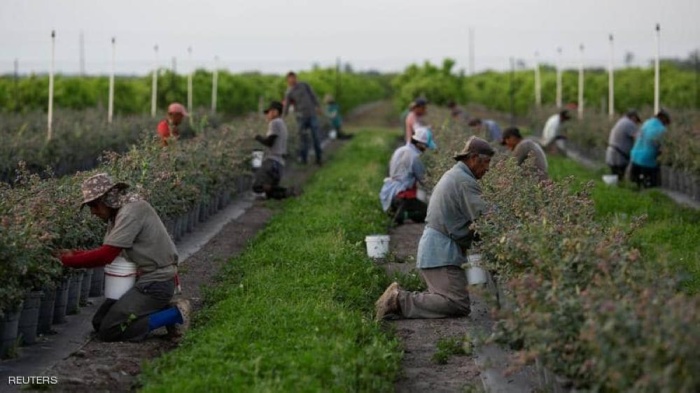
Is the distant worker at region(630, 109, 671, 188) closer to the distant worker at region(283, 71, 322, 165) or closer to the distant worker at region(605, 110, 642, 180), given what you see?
the distant worker at region(605, 110, 642, 180)

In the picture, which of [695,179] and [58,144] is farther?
[58,144]

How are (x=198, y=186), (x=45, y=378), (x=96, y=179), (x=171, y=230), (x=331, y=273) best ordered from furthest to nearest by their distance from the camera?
(x=198, y=186) < (x=171, y=230) < (x=331, y=273) < (x=96, y=179) < (x=45, y=378)

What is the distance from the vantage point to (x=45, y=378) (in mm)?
7172

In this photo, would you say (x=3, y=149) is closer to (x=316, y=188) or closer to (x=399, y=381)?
(x=316, y=188)

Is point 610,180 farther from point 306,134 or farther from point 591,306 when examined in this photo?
point 591,306

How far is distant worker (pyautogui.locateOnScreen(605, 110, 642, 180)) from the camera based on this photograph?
67.2ft

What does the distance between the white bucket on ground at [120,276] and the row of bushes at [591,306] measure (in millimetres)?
2620

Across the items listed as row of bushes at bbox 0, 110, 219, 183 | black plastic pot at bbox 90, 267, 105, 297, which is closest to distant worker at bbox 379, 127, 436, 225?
row of bushes at bbox 0, 110, 219, 183

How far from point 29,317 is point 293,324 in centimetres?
186

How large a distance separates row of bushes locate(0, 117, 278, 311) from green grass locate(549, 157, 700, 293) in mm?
4553

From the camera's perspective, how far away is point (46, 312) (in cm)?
859

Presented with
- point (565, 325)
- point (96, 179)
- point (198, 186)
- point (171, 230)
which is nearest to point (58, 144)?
point (198, 186)

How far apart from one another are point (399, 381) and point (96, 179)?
2.67 metres

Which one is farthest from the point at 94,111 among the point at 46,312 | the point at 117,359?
the point at 117,359
